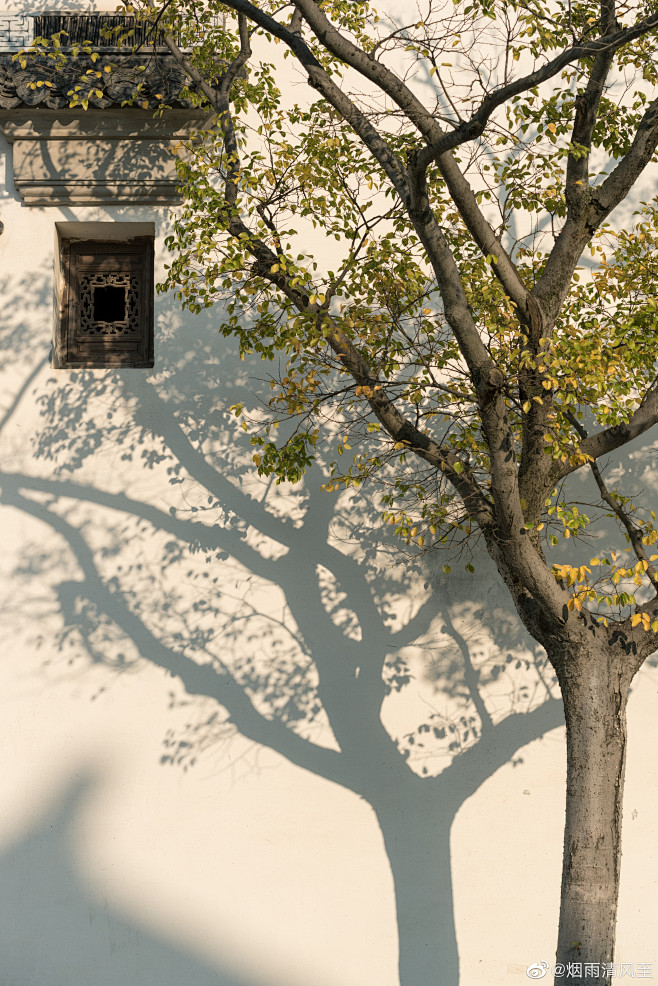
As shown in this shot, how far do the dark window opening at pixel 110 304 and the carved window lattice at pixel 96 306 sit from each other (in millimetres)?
17

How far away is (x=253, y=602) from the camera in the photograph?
545 centimetres

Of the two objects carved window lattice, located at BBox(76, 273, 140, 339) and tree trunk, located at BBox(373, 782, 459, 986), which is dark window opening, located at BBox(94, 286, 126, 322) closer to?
carved window lattice, located at BBox(76, 273, 140, 339)

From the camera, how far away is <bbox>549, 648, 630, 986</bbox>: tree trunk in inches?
156

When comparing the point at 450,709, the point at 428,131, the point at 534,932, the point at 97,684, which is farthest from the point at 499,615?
the point at 428,131

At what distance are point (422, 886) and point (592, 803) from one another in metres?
1.63

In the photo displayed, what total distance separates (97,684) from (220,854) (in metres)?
1.14

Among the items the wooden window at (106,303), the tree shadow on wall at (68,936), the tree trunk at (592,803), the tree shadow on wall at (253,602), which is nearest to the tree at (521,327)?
the tree trunk at (592,803)

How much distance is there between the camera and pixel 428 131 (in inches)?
144

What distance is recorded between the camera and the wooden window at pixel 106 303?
5.81m

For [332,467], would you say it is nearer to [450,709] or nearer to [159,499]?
[159,499]

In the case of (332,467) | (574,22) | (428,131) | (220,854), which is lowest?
(220,854)

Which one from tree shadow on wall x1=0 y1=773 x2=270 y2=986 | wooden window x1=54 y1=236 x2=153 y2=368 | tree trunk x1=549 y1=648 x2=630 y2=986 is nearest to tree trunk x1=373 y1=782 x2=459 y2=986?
tree shadow on wall x1=0 y1=773 x2=270 y2=986

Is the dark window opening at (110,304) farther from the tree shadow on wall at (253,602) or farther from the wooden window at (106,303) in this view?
the tree shadow on wall at (253,602)

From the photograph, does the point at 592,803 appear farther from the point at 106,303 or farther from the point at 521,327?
the point at 106,303
